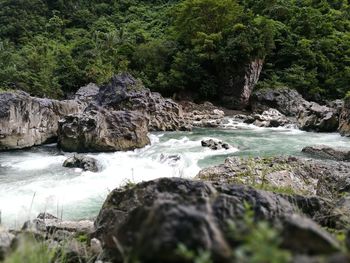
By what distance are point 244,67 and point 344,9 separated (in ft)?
58.6

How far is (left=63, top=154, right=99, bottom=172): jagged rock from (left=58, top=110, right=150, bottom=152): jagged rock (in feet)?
9.28

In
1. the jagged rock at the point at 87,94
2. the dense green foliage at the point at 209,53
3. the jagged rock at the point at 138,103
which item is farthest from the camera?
the dense green foliage at the point at 209,53

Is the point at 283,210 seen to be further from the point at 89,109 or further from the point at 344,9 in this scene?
the point at 344,9

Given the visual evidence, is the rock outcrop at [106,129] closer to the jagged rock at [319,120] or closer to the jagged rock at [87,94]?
the jagged rock at [87,94]

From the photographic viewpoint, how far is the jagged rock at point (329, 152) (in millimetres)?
13328

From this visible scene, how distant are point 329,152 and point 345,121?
8157mm

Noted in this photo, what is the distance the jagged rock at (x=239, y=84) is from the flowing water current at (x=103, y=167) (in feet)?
33.8

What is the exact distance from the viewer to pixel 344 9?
41.8 metres

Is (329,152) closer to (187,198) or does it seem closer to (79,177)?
(79,177)

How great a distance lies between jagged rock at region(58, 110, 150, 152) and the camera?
624 inches

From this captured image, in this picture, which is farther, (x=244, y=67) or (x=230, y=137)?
(x=244, y=67)

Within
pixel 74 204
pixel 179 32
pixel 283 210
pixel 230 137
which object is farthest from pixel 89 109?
pixel 179 32

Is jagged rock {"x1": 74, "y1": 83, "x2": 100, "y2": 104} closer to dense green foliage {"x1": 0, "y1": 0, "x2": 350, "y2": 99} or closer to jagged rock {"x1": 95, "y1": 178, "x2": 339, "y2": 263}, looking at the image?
dense green foliage {"x1": 0, "y1": 0, "x2": 350, "y2": 99}

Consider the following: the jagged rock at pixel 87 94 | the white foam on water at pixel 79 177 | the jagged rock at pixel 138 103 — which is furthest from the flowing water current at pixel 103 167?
the jagged rock at pixel 87 94
